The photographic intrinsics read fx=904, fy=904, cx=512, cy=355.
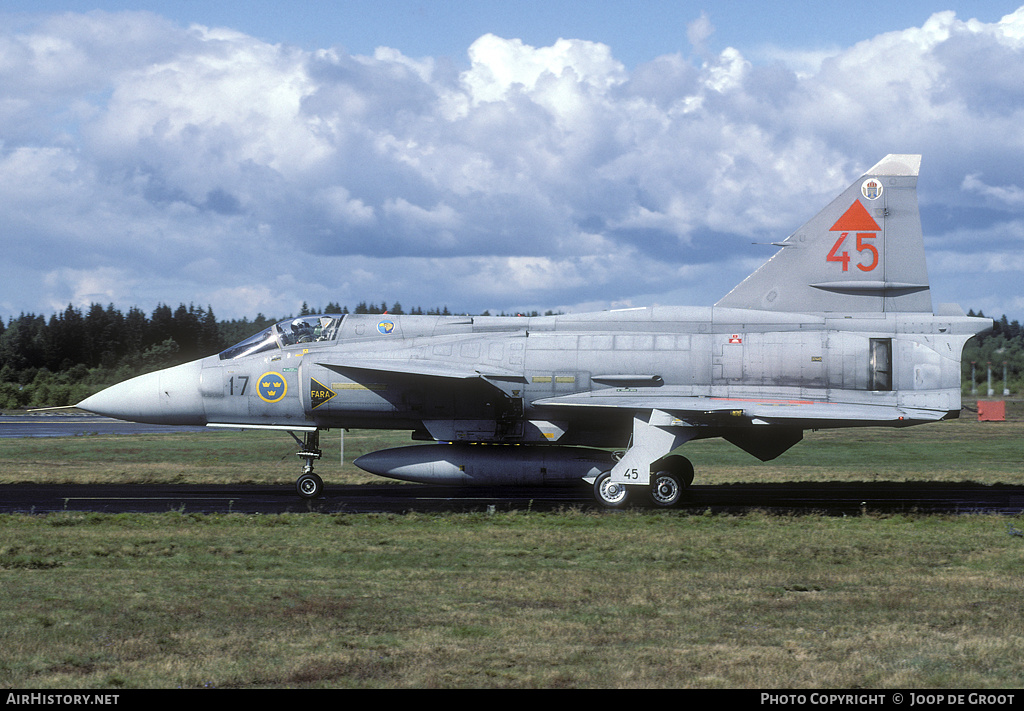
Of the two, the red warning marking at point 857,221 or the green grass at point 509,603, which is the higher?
the red warning marking at point 857,221

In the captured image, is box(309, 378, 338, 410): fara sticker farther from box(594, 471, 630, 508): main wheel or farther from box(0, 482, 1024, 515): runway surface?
box(594, 471, 630, 508): main wheel

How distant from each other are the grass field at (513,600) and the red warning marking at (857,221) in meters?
6.57

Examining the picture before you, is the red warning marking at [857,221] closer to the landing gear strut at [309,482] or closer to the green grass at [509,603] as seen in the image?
the green grass at [509,603]

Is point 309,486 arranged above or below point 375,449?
above

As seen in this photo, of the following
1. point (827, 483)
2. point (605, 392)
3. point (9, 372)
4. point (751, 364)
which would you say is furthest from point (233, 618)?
point (9, 372)

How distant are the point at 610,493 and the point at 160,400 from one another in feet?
34.3

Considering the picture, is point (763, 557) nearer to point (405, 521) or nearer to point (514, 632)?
point (514, 632)

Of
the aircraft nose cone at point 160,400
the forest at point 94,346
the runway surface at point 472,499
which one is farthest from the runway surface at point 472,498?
the forest at point 94,346

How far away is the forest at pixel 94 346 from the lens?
84.9 metres

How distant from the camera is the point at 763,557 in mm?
12438

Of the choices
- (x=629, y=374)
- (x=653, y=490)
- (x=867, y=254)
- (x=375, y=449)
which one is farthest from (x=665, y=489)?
(x=375, y=449)

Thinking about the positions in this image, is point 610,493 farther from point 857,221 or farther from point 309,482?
point 857,221

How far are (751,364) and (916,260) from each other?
14.5 ft

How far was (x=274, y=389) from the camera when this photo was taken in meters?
20.2
